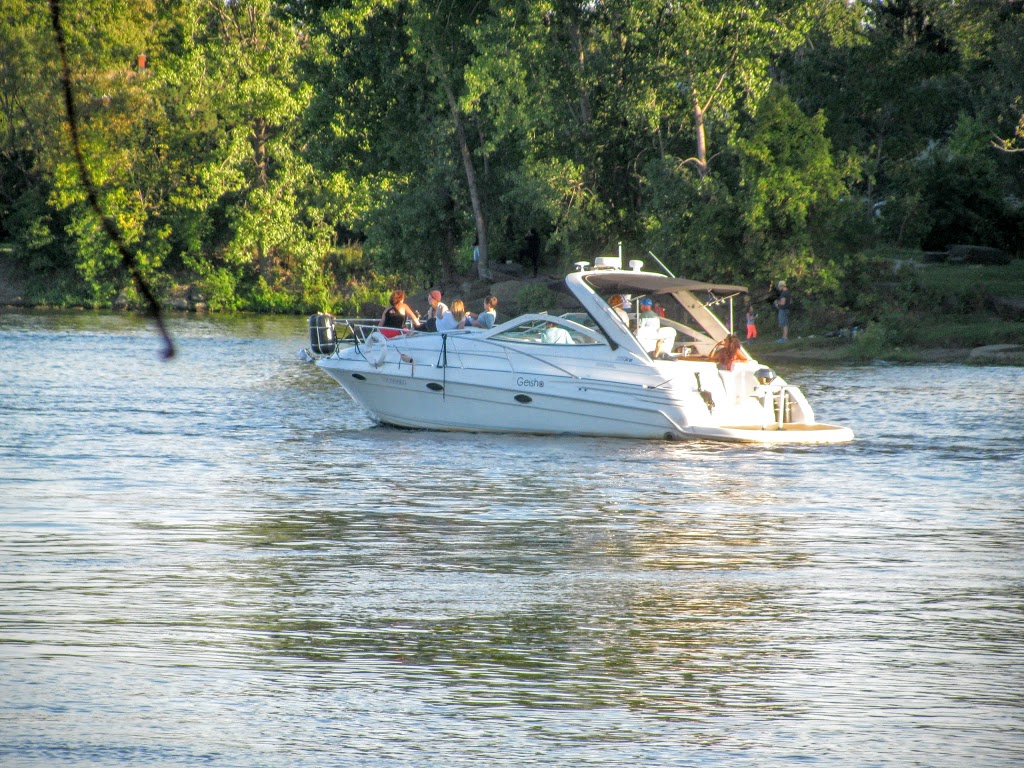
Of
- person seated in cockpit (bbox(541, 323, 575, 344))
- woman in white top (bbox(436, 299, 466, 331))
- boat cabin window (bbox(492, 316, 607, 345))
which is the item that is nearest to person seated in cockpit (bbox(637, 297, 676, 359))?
boat cabin window (bbox(492, 316, 607, 345))

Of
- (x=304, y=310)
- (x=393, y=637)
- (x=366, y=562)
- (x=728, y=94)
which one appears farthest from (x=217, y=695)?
(x=304, y=310)

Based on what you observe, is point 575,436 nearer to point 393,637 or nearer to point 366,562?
point 366,562

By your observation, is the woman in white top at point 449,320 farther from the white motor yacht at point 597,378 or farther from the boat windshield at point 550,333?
the boat windshield at point 550,333

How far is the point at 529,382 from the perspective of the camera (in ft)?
70.4

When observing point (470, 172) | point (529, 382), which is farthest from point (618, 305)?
point (470, 172)

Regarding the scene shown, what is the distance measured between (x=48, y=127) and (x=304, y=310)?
14.4 metres

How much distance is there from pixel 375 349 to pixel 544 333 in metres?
2.89

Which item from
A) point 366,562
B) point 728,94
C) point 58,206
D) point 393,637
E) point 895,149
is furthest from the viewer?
point 58,206

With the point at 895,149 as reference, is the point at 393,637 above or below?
below

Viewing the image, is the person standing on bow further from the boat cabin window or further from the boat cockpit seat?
the boat cockpit seat

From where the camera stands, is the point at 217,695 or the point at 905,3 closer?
the point at 217,695

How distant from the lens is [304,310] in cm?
6994

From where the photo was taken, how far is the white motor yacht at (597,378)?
2094 centimetres

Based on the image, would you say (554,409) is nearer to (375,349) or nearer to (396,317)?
(375,349)
